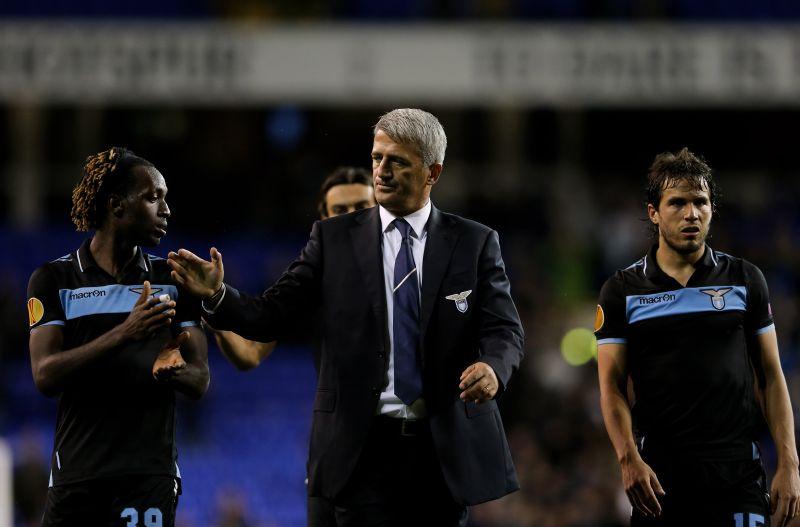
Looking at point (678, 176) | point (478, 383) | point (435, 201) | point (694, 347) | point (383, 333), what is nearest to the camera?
point (478, 383)

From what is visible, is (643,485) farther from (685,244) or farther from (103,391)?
(103,391)

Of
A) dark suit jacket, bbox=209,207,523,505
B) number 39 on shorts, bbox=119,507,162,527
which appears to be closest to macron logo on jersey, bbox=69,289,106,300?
dark suit jacket, bbox=209,207,523,505

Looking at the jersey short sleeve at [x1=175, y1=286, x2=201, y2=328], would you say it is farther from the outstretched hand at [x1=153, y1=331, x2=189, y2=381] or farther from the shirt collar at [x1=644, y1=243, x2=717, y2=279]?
the shirt collar at [x1=644, y1=243, x2=717, y2=279]

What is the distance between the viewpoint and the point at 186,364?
4762 mm

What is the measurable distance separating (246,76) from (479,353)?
36.7 feet

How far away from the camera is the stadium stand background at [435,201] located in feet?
42.5

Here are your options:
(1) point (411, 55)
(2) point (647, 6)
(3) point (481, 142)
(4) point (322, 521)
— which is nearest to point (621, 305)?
(4) point (322, 521)

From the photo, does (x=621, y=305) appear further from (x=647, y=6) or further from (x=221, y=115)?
(x=221, y=115)

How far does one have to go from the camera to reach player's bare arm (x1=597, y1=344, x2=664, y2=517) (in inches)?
195

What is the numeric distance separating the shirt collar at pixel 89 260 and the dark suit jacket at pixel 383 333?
1.62 feet

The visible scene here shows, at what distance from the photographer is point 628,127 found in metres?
18.8

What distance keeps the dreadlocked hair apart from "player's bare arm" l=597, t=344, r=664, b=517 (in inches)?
78.5

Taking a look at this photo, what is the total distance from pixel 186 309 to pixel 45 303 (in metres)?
0.53

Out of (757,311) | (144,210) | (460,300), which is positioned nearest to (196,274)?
(144,210)
